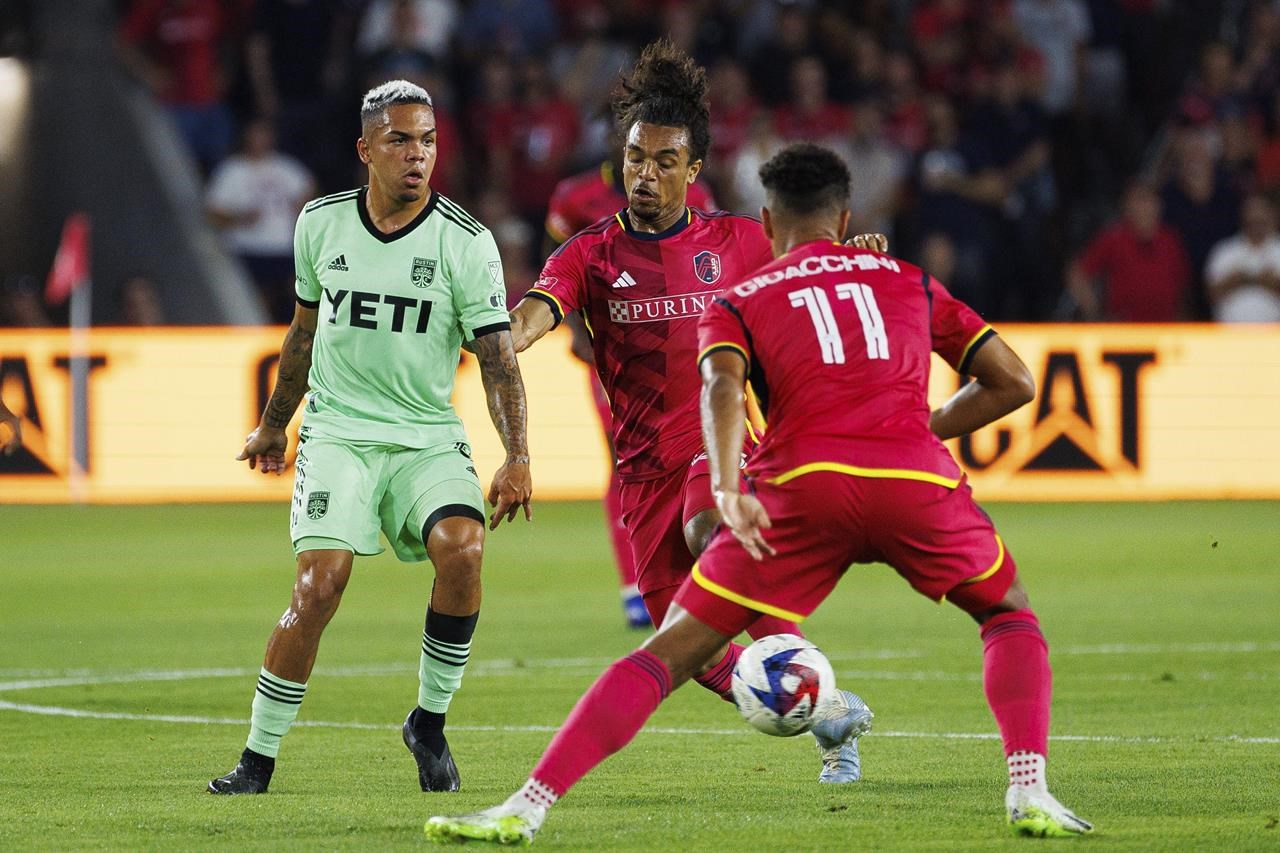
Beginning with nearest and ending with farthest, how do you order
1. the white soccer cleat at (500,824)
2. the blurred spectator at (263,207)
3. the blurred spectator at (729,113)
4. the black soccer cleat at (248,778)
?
the white soccer cleat at (500,824) < the black soccer cleat at (248,778) < the blurred spectator at (729,113) < the blurred spectator at (263,207)

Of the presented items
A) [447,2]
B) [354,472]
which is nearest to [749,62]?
[447,2]

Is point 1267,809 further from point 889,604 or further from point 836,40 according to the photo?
point 836,40

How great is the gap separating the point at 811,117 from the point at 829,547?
14.4 metres

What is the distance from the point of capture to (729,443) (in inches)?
226

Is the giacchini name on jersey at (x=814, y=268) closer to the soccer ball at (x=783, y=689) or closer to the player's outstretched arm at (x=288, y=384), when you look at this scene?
the soccer ball at (x=783, y=689)

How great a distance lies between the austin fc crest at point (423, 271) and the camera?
7.13 m

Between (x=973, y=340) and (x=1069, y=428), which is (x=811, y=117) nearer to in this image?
(x=1069, y=428)

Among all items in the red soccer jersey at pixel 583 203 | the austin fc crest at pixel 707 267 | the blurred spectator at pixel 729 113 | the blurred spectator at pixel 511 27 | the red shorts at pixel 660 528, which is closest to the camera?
the red shorts at pixel 660 528

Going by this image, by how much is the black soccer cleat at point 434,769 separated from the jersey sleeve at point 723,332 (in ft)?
5.98

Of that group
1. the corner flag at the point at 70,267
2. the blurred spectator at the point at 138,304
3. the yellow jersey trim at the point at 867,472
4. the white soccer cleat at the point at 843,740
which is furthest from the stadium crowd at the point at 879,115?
the yellow jersey trim at the point at 867,472

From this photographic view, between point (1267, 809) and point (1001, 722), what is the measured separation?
1.06 meters

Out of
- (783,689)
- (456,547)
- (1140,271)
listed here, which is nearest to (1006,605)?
(783,689)

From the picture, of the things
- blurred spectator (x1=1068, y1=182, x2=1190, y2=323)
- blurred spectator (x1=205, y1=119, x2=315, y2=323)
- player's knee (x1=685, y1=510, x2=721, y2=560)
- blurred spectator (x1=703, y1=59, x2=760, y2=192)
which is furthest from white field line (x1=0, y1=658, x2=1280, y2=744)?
blurred spectator (x1=205, y1=119, x2=315, y2=323)

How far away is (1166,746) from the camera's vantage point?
777 centimetres
